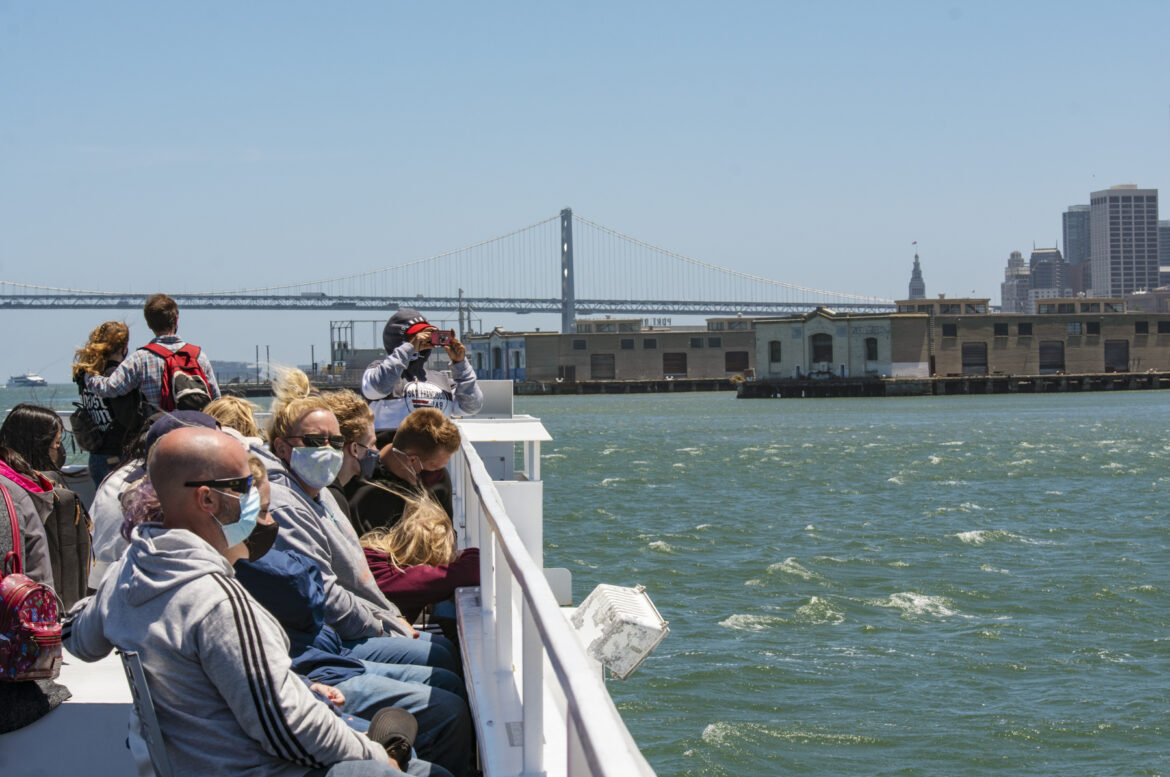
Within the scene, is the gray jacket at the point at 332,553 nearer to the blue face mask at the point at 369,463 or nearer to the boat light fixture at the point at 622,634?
the boat light fixture at the point at 622,634

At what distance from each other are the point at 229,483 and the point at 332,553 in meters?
1.31

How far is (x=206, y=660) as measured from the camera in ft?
7.62

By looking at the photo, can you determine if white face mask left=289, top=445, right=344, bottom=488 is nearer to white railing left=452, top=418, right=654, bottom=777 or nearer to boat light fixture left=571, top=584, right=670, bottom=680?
white railing left=452, top=418, right=654, bottom=777

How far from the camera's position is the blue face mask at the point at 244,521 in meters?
2.50

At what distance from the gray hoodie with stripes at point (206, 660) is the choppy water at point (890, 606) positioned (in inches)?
227

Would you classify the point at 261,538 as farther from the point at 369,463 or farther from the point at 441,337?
A: the point at 441,337

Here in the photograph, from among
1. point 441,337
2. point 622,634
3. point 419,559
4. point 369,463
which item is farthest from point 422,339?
point 622,634

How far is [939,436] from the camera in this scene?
43.6 meters

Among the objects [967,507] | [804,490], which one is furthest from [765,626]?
[804,490]

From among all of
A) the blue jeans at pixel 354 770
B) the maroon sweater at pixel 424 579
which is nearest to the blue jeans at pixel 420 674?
the maroon sweater at pixel 424 579

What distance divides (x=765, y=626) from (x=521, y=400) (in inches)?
3138

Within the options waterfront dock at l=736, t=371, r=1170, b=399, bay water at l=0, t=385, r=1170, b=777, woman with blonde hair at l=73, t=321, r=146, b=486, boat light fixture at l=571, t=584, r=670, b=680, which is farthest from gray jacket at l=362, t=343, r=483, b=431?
waterfront dock at l=736, t=371, r=1170, b=399

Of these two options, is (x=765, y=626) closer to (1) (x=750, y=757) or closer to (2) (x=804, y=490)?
(1) (x=750, y=757)

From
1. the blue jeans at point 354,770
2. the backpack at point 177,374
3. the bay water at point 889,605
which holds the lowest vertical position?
the bay water at point 889,605
